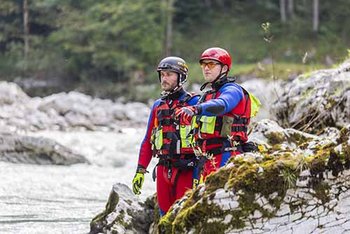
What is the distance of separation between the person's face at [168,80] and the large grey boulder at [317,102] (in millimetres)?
3251

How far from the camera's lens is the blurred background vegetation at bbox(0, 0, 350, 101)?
42.7m

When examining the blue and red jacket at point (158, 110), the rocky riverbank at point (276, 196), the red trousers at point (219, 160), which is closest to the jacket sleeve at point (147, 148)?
the blue and red jacket at point (158, 110)

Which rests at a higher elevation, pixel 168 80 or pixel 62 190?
pixel 168 80

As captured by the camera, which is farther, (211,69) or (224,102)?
(211,69)

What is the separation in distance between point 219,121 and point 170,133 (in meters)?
0.67

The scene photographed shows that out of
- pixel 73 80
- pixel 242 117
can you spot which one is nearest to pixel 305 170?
pixel 242 117

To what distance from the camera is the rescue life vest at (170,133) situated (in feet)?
21.4

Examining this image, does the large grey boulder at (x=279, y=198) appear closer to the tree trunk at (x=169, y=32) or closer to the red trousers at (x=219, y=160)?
the red trousers at (x=219, y=160)

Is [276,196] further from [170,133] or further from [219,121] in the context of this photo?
[170,133]

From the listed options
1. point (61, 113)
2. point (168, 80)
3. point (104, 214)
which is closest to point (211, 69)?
point (168, 80)

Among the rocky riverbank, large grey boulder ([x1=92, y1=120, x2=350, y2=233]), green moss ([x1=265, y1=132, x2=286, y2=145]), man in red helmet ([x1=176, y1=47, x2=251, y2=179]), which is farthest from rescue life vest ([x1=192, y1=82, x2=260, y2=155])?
green moss ([x1=265, y1=132, x2=286, y2=145])

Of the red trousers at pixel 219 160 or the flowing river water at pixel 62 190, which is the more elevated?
the red trousers at pixel 219 160

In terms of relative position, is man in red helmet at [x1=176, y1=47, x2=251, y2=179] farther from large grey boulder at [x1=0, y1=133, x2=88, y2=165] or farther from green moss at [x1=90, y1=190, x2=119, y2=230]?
large grey boulder at [x1=0, y1=133, x2=88, y2=165]

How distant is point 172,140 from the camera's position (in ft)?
21.5
